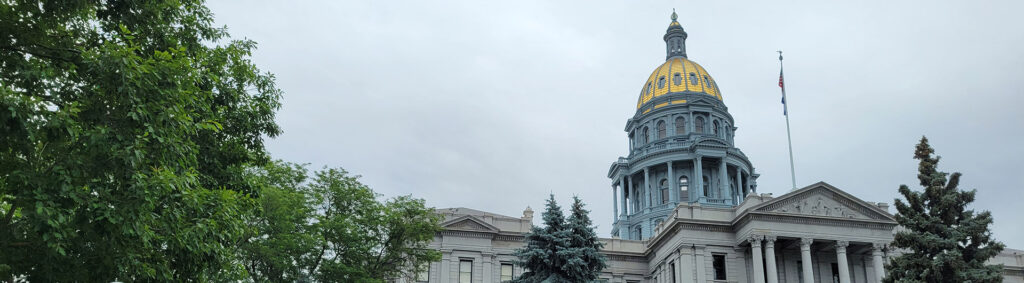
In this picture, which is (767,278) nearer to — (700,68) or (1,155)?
(700,68)

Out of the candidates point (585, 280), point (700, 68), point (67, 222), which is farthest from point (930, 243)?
point (700, 68)

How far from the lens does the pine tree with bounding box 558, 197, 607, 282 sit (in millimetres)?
33312

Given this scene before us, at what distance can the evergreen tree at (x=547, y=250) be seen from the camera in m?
33.5

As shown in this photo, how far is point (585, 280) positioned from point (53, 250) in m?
23.8

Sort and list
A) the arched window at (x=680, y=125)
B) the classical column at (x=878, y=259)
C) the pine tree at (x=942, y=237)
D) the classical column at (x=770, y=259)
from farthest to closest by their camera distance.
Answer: the arched window at (x=680, y=125)
the classical column at (x=878, y=259)
the classical column at (x=770, y=259)
the pine tree at (x=942, y=237)

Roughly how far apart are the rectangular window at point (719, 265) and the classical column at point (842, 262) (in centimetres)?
646

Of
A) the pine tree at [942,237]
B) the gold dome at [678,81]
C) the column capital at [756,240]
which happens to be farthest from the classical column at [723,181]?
the pine tree at [942,237]

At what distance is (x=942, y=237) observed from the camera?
29.4m

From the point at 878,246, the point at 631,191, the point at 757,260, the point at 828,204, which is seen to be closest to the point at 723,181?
the point at 631,191

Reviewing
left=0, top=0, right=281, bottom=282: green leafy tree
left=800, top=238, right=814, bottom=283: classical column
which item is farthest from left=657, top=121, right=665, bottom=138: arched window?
left=0, top=0, right=281, bottom=282: green leafy tree

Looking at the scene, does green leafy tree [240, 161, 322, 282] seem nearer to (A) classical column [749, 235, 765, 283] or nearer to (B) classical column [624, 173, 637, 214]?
(A) classical column [749, 235, 765, 283]

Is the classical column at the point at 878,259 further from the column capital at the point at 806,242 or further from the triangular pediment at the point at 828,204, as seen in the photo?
the column capital at the point at 806,242

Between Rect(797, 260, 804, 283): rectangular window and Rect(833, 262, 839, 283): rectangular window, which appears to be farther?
Rect(833, 262, 839, 283): rectangular window

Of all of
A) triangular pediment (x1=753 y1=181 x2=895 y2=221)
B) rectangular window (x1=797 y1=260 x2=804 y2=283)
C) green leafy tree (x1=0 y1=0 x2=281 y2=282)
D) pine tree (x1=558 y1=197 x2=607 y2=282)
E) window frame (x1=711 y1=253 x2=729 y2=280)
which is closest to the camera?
green leafy tree (x1=0 y1=0 x2=281 y2=282)
